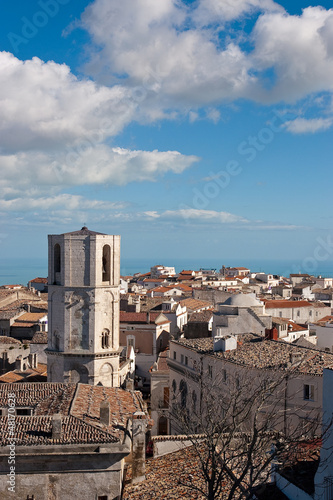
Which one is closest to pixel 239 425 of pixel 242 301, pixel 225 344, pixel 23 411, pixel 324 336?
pixel 23 411

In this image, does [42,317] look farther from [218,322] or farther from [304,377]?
[304,377]

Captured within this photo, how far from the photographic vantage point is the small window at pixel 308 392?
71.0ft

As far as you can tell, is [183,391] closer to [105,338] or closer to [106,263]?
[105,338]

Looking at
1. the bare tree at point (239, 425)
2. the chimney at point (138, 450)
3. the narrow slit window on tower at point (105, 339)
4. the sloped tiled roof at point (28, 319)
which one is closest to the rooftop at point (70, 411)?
the chimney at point (138, 450)

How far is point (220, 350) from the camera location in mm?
28469

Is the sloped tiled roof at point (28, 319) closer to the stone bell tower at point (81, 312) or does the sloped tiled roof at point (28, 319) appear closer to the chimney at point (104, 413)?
the stone bell tower at point (81, 312)

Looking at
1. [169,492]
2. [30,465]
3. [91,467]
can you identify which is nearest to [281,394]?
[169,492]

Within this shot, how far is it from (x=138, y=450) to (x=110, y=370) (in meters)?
11.9

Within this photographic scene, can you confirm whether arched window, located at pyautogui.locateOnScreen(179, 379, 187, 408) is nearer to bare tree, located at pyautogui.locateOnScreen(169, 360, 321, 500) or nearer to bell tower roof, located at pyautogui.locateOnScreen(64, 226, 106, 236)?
bare tree, located at pyautogui.locateOnScreen(169, 360, 321, 500)

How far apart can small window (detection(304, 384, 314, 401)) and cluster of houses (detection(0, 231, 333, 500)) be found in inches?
1.5

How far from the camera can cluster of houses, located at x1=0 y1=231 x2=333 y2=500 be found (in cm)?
1531

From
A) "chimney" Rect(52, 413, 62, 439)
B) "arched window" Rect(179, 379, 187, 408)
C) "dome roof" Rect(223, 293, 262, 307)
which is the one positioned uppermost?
"dome roof" Rect(223, 293, 262, 307)

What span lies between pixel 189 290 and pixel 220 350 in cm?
5711

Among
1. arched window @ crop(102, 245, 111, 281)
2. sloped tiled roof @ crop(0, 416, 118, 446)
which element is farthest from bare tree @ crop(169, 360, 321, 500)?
arched window @ crop(102, 245, 111, 281)
